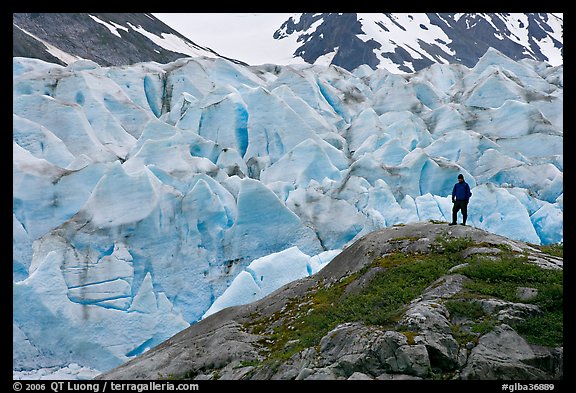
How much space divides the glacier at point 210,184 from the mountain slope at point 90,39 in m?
52.3

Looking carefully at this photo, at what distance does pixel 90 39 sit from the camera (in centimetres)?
9844

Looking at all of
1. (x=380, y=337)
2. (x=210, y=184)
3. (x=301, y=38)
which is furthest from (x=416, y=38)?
(x=380, y=337)

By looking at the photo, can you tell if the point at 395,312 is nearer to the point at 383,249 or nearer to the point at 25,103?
Answer: the point at 383,249

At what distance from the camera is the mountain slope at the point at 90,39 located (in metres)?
89.0

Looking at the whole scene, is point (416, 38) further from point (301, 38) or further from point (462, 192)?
point (462, 192)

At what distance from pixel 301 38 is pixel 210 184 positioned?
12717cm

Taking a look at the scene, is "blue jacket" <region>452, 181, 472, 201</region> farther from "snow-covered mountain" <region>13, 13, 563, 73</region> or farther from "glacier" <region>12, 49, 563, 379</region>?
"snow-covered mountain" <region>13, 13, 563, 73</region>

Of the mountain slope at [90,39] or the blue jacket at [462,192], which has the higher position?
the blue jacket at [462,192]

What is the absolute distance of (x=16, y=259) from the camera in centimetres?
2166

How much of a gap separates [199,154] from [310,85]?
1407 cm

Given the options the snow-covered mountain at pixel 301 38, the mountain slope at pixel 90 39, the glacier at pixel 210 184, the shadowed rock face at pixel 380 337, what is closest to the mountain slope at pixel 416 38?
the snow-covered mountain at pixel 301 38

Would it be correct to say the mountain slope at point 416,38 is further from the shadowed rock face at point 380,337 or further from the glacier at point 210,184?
the shadowed rock face at point 380,337

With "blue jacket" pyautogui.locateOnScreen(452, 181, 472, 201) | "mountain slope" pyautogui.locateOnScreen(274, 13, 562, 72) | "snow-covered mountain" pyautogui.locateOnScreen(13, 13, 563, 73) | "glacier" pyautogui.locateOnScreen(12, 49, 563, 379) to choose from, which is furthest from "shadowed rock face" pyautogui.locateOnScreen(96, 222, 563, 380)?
A: "mountain slope" pyautogui.locateOnScreen(274, 13, 562, 72)
